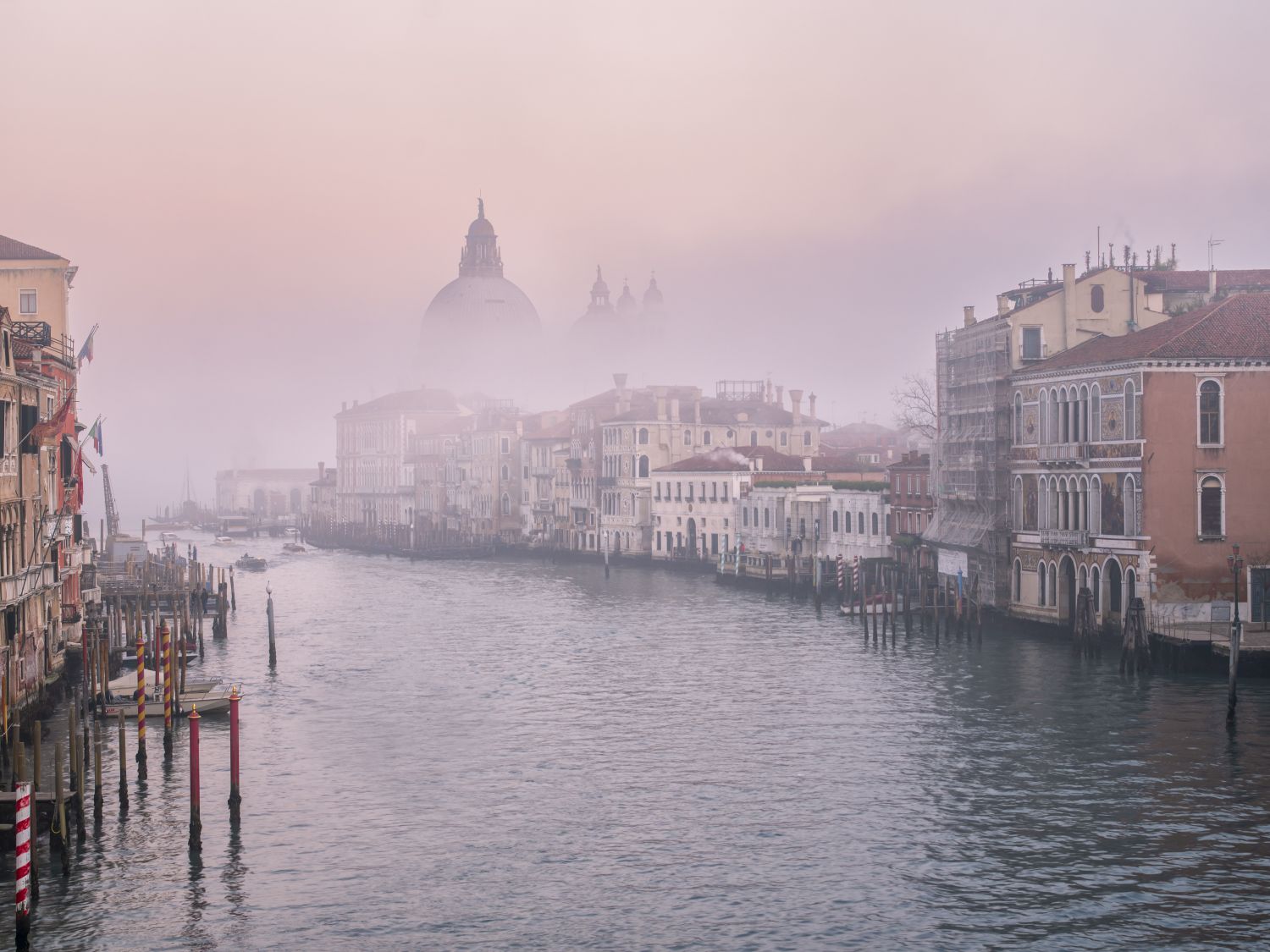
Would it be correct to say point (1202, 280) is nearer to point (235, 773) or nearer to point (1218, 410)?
point (1218, 410)

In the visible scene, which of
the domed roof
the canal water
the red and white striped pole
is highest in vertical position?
the domed roof

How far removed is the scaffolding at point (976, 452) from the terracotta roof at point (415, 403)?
93.5 meters

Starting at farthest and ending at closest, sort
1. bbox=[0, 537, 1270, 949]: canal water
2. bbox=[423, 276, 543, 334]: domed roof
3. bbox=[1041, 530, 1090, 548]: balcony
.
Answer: bbox=[423, 276, 543, 334]: domed roof < bbox=[1041, 530, 1090, 548]: balcony < bbox=[0, 537, 1270, 949]: canal water

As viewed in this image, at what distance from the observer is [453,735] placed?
3516 cm

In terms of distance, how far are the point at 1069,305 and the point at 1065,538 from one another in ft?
29.3

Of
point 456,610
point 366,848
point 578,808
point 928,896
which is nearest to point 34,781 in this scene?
point 366,848

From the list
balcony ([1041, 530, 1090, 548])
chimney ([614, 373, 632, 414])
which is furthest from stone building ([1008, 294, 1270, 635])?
chimney ([614, 373, 632, 414])

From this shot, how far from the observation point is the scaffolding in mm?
54875

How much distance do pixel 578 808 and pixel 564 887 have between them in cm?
469

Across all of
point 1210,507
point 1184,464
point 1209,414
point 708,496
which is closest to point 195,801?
point 1184,464

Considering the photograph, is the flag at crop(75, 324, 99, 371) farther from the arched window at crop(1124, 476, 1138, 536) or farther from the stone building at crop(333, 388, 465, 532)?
the stone building at crop(333, 388, 465, 532)

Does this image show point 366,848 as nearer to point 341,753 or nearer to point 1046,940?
point 341,753

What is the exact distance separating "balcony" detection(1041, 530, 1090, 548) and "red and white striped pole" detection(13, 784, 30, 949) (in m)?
35.1

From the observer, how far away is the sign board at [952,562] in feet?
191
